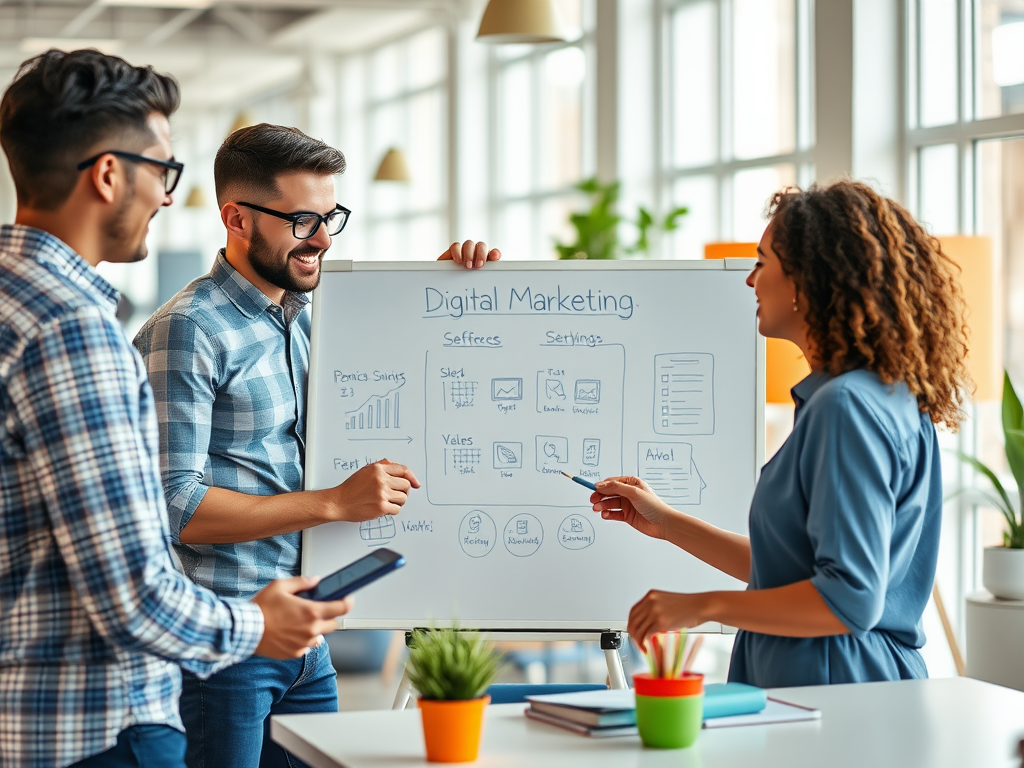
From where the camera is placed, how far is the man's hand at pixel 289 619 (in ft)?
5.39

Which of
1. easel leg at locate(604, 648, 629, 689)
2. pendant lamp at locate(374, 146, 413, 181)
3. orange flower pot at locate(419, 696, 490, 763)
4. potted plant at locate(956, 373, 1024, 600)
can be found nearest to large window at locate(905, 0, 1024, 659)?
potted plant at locate(956, 373, 1024, 600)

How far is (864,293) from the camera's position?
1937 mm

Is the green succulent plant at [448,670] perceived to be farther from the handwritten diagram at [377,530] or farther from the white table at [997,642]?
the white table at [997,642]

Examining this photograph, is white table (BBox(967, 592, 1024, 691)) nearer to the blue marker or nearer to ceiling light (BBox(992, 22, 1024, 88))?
the blue marker

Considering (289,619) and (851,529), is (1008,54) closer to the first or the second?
(851,529)

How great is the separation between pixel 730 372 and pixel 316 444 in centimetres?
99

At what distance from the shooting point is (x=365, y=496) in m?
2.56

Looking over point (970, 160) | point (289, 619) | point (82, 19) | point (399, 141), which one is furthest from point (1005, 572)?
point (82, 19)

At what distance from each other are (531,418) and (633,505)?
341 mm

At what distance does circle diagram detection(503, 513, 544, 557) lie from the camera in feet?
8.86

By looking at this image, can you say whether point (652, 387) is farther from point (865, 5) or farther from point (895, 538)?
point (865, 5)

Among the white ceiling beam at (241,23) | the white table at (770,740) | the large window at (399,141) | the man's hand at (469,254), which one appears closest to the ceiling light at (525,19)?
the man's hand at (469,254)

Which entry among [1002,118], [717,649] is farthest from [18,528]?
[717,649]

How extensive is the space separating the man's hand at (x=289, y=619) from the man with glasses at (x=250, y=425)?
2.39ft
